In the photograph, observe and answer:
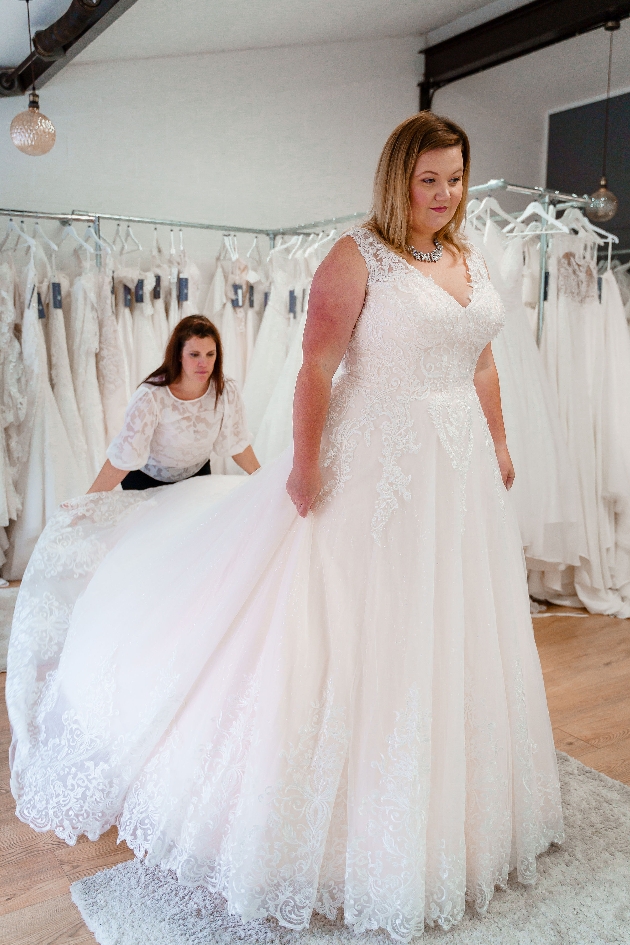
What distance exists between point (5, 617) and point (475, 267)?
8.71ft

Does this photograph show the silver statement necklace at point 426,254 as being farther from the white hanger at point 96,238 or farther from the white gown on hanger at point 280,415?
the white hanger at point 96,238

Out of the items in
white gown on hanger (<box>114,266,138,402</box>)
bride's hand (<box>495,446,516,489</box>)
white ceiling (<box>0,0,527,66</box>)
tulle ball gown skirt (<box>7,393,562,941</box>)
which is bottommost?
tulle ball gown skirt (<box>7,393,562,941</box>)

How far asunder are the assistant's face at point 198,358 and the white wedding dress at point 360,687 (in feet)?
3.01

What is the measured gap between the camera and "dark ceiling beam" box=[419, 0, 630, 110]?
13.3 feet

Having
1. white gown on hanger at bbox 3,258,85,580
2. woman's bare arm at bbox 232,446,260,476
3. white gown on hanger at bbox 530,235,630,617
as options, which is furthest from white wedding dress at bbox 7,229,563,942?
white gown on hanger at bbox 3,258,85,580

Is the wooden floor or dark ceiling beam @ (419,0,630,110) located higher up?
dark ceiling beam @ (419,0,630,110)

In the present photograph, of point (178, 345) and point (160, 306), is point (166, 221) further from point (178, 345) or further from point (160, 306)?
point (178, 345)

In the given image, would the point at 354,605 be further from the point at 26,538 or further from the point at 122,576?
the point at 26,538

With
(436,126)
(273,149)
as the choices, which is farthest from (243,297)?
(436,126)

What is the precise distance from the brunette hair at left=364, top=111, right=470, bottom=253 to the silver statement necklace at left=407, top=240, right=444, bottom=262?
0.03 meters

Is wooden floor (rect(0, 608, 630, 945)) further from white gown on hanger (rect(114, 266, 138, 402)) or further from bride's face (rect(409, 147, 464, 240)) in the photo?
white gown on hanger (rect(114, 266, 138, 402))

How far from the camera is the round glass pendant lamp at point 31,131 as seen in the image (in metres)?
3.19

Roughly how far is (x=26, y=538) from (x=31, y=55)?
7.40 feet

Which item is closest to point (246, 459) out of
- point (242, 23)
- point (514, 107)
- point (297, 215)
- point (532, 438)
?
point (532, 438)
